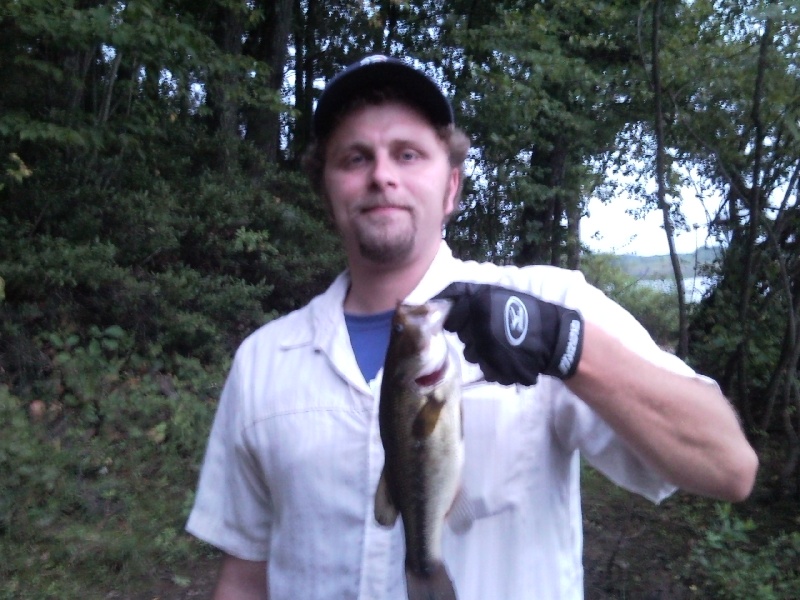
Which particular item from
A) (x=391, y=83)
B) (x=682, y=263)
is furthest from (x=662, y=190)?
(x=391, y=83)

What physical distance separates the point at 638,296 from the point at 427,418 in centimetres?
934

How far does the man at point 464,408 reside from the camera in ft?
5.16

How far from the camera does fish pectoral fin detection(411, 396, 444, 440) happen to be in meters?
1.46

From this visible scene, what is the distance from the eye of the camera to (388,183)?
81.0 inches

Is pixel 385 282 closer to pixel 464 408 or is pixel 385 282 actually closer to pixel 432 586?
pixel 464 408

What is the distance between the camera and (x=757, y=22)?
17.1ft

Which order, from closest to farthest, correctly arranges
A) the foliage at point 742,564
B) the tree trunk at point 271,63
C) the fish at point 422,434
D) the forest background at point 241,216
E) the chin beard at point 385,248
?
the fish at point 422,434, the chin beard at point 385,248, the foliage at point 742,564, the forest background at point 241,216, the tree trunk at point 271,63

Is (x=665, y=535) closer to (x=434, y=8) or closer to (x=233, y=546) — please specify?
(x=233, y=546)

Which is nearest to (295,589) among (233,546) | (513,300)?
(233,546)

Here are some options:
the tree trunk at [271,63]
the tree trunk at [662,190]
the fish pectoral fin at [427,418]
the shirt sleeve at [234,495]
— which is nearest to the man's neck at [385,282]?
the shirt sleeve at [234,495]

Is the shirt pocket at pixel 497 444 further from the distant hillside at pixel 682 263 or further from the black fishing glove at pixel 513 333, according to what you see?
the distant hillside at pixel 682 263

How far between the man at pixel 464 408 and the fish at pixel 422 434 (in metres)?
0.10

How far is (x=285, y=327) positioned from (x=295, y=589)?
2.35ft

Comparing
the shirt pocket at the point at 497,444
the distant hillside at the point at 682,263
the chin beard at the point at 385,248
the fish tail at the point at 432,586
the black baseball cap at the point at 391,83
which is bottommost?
the fish tail at the point at 432,586
